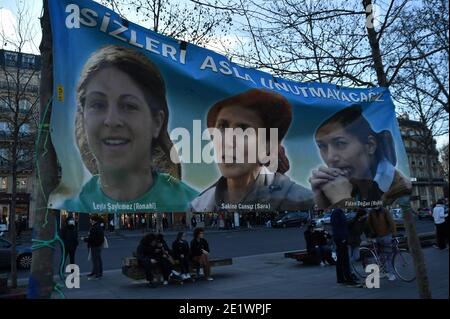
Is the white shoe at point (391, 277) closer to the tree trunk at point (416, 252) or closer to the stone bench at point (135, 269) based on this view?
the tree trunk at point (416, 252)

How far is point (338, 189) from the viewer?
5.54 metres

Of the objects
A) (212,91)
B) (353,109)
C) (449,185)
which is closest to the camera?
(449,185)

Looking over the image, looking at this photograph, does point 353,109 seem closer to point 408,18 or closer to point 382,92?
point 382,92

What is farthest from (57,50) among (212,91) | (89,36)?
(212,91)

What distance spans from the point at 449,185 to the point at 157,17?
1193 centimetres

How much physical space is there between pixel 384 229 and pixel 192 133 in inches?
273

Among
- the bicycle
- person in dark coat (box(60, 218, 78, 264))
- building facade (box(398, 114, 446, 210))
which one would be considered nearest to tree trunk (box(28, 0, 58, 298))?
building facade (box(398, 114, 446, 210))

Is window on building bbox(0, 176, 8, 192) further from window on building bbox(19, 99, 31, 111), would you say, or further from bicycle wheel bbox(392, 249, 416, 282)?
bicycle wheel bbox(392, 249, 416, 282)

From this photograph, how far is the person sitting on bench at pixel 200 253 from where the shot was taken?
11094mm

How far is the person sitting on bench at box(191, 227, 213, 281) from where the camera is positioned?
11.1m

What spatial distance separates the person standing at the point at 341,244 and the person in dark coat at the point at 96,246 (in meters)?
6.70

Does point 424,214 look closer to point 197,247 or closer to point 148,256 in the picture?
point 197,247

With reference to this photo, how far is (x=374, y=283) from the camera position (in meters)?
8.62

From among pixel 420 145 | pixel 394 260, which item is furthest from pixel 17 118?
pixel 420 145
